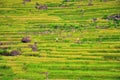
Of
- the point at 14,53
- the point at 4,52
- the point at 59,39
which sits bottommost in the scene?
the point at 14,53

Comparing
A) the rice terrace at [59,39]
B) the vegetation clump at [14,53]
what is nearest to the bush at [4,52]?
the rice terrace at [59,39]

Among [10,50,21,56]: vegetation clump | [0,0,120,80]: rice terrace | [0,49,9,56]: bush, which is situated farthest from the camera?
[0,49,9,56]: bush

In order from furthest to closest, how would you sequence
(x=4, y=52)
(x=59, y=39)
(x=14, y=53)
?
(x=59, y=39) → (x=4, y=52) → (x=14, y=53)

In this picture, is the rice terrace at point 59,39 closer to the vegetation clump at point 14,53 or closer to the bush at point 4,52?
the vegetation clump at point 14,53

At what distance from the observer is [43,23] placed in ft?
393

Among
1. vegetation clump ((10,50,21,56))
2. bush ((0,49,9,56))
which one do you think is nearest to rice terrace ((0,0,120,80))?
vegetation clump ((10,50,21,56))

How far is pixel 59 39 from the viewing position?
99.9m

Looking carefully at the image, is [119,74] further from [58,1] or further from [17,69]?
[58,1]

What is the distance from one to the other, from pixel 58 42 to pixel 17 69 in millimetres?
24375

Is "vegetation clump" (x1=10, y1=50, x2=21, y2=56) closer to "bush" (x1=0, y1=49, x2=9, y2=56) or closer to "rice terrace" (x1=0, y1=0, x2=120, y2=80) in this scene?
"rice terrace" (x1=0, y1=0, x2=120, y2=80)

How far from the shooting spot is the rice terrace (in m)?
75.0

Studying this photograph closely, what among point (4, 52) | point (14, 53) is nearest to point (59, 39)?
point (14, 53)

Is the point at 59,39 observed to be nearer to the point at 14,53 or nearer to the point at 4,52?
the point at 14,53

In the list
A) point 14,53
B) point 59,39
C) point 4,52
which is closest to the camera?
point 14,53
